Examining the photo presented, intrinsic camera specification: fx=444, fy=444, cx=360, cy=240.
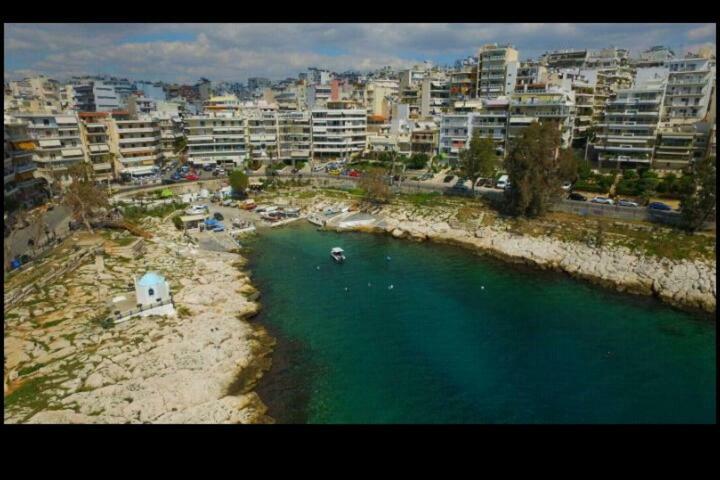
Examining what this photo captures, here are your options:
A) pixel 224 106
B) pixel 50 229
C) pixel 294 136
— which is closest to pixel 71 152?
pixel 50 229

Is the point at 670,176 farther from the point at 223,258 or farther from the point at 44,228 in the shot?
the point at 44,228

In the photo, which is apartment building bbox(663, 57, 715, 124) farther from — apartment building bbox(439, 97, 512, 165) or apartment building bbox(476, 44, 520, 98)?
apartment building bbox(476, 44, 520, 98)

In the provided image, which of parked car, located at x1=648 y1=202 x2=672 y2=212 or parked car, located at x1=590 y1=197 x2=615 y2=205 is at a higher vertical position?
parked car, located at x1=590 y1=197 x2=615 y2=205

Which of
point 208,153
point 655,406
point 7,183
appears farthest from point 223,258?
point 208,153

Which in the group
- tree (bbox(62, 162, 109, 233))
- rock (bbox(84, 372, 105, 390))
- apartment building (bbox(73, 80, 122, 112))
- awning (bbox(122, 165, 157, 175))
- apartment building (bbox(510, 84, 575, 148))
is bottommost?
rock (bbox(84, 372, 105, 390))

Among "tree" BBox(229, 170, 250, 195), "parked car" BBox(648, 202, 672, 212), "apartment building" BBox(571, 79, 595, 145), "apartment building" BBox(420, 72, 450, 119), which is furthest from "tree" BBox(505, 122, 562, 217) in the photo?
"apartment building" BBox(420, 72, 450, 119)

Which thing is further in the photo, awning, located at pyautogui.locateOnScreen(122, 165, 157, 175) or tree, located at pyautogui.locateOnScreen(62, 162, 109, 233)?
awning, located at pyautogui.locateOnScreen(122, 165, 157, 175)
